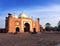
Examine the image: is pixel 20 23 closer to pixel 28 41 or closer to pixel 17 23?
pixel 17 23

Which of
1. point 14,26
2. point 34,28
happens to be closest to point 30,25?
point 34,28

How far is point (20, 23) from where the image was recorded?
30.5 metres

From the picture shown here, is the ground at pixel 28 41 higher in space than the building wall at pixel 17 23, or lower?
lower

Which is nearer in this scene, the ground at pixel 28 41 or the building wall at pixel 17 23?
the ground at pixel 28 41

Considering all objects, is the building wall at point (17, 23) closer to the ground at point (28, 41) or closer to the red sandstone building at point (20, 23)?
the red sandstone building at point (20, 23)

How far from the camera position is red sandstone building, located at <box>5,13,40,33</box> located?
2926cm

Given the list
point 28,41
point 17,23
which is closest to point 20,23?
point 17,23

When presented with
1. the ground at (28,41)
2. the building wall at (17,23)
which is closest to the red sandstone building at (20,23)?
the building wall at (17,23)

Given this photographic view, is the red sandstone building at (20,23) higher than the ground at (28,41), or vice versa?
the red sandstone building at (20,23)

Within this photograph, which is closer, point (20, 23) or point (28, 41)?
point (28, 41)

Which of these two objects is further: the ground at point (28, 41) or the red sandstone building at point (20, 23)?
the red sandstone building at point (20, 23)

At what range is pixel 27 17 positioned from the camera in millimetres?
31172

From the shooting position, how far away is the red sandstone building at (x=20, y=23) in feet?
96.0

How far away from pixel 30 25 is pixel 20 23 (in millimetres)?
2123
